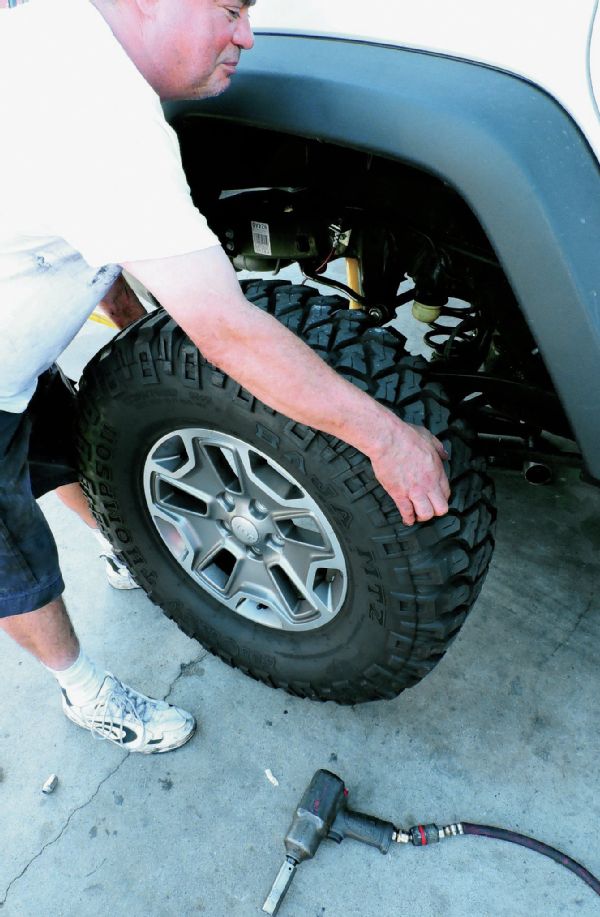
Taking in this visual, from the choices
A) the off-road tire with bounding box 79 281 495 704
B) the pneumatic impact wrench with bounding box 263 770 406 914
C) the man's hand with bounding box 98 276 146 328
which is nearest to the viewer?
the off-road tire with bounding box 79 281 495 704

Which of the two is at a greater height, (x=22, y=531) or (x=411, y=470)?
(x=411, y=470)

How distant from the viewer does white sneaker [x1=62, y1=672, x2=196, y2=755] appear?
5.91 feet

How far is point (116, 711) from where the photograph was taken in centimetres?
183

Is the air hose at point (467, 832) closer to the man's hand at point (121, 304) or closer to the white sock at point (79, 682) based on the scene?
the white sock at point (79, 682)

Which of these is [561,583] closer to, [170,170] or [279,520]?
[279,520]

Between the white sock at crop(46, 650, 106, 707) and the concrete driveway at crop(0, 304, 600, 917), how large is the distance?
13 centimetres

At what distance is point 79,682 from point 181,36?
149cm

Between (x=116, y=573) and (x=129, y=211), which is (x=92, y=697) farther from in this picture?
(x=129, y=211)

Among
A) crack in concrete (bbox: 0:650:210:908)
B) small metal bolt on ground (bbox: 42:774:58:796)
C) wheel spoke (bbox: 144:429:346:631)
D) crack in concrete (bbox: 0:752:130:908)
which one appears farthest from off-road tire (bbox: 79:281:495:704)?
small metal bolt on ground (bbox: 42:774:58:796)

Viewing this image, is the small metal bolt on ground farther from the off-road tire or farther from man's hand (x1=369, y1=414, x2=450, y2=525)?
man's hand (x1=369, y1=414, x2=450, y2=525)

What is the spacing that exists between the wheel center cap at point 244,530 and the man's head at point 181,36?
94 centimetres

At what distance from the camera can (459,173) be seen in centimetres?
116

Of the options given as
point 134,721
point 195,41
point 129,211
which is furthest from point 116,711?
point 195,41

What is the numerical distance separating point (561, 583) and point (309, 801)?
1.00m
